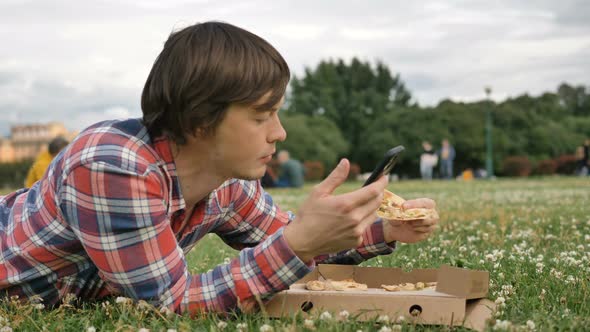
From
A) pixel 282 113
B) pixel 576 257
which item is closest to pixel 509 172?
pixel 282 113

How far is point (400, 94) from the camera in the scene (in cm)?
7638

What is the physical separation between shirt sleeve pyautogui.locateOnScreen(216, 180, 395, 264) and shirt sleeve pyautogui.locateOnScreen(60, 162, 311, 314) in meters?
0.69

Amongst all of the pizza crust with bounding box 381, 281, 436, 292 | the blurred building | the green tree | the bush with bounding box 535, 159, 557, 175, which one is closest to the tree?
the green tree

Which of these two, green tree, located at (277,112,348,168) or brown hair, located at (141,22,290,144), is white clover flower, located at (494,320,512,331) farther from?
green tree, located at (277,112,348,168)

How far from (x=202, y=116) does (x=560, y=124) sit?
79.6 metres

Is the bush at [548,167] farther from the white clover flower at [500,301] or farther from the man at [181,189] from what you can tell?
the man at [181,189]

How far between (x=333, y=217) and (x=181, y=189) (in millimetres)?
797

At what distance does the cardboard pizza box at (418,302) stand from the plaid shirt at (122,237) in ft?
0.75

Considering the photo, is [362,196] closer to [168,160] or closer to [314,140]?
[168,160]

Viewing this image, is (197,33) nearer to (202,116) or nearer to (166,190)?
(202,116)

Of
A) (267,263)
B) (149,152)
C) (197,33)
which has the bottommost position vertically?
(267,263)

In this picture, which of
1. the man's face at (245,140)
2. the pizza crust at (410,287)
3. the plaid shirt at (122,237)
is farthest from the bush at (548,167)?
the man's face at (245,140)

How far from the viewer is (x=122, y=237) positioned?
8.29 feet

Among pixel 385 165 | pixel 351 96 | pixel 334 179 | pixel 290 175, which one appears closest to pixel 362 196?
pixel 334 179
